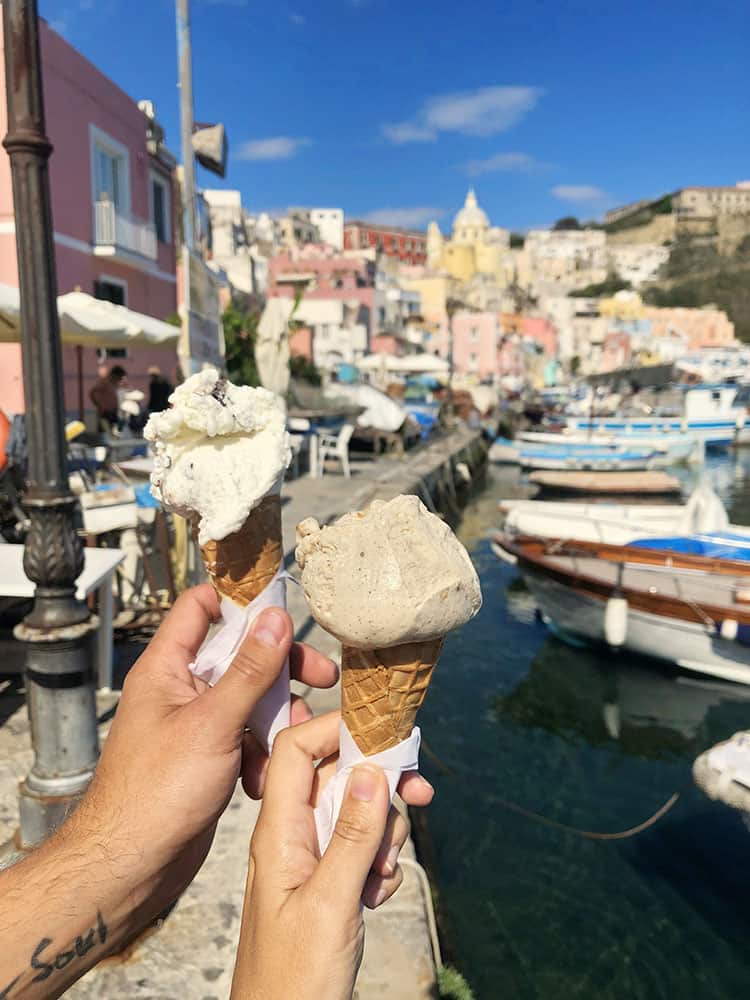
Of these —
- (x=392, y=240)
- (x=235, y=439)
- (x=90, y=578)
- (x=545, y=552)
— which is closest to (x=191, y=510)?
(x=235, y=439)

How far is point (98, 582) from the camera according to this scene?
4496 mm

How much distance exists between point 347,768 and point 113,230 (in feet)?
50.6

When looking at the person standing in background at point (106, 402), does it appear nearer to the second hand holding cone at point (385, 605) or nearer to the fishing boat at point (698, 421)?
the second hand holding cone at point (385, 605)

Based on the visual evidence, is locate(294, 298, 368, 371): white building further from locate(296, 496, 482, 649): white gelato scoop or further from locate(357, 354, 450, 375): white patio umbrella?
locate(296, 496, 482, 649): white gelato scoop

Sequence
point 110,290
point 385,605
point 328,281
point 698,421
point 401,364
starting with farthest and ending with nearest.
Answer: point 328,281, point 698,421, point 401,364, point 110,290, point 385,605

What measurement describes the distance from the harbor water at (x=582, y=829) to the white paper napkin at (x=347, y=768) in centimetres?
381

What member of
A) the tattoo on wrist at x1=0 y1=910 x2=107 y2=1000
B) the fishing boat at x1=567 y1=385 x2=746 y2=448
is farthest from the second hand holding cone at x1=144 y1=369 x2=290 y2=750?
the fishing boat at x1=567 y1=385 x2=746 y2=448

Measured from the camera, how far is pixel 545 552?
11234mm

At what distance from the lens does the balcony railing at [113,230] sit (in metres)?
14.6

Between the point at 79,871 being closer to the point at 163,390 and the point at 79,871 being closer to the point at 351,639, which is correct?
the point at 351,639

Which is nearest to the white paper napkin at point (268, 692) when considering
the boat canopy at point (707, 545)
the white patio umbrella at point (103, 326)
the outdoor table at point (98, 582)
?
the outdoor table at point (98, 582)

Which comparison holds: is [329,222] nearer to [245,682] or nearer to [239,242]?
[239,242]

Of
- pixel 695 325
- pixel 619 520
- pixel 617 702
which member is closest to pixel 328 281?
pixel 619 520

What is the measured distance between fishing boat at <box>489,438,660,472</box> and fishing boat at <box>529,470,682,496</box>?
1528 millimetres
